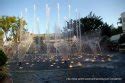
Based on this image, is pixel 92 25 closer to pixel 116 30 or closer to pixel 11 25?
pixel 116 30

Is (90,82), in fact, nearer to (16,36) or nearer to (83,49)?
(83,49)

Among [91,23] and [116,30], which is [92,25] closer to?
[91,23]

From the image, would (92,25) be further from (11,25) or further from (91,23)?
(11,25)

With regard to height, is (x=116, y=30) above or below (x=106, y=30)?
above

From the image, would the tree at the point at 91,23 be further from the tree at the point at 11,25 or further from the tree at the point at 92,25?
the tree at the point at 11,25

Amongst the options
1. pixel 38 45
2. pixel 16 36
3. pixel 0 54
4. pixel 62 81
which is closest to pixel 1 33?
pixel 16 36

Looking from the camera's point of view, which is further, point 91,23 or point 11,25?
point 91,23

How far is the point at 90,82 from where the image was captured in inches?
536

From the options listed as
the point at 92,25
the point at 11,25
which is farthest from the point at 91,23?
the point at 11,25

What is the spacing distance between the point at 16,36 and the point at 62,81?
180ft

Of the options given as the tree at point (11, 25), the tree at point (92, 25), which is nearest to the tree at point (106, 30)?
the tree at point (92, 25)

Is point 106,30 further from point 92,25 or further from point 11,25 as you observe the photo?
point 11,25

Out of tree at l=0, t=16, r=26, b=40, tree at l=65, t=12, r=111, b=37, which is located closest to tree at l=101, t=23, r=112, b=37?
tree at l=65, t=12, r=111, b=37

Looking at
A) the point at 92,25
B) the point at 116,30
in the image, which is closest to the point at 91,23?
the point at 92,25
